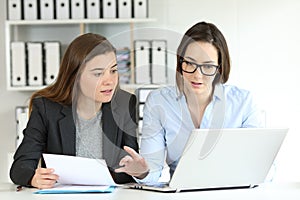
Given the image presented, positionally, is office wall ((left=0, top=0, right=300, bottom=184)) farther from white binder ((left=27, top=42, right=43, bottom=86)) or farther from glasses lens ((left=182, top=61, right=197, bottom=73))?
glasses lens ((left=182, top=61, right=197, bottom=73))

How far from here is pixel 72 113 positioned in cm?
252

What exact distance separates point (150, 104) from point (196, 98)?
0.18m

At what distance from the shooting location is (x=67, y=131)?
250 centimetres

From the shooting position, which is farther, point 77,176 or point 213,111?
point 213,111

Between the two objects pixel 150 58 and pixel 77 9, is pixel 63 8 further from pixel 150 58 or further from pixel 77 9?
pixel 150 58

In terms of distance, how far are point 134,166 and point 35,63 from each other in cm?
225

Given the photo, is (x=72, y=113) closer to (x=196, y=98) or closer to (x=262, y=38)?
(x=196, y=98)

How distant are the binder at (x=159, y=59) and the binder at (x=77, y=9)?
53 cm

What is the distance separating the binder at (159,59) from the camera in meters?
4.27

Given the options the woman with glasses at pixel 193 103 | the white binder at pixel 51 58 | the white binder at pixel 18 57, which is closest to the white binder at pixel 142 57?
the white binder at pixel 51 58

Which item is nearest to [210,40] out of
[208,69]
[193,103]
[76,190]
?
[208,69]

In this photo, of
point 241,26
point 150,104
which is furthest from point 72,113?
point 241,26

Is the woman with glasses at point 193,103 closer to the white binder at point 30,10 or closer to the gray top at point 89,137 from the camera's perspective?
the gray top at point 89,137

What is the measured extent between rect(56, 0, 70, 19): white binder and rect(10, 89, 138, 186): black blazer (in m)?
1.95
